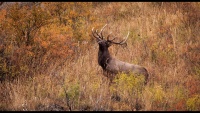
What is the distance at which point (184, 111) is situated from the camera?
7711mm

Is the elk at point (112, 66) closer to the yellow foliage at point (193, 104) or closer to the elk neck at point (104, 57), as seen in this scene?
the elk neck at point (104, 57)

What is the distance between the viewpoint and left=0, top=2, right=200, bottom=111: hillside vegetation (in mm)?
8062

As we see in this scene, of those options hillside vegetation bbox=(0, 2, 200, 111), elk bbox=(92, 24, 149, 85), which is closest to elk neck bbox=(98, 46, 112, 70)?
elk bbox=(92, 24, 149, 85)

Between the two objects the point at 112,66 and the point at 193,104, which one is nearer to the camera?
the point at 193,104

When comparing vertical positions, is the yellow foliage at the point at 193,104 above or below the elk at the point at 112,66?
below

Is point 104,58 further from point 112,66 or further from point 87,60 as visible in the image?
point 87,60

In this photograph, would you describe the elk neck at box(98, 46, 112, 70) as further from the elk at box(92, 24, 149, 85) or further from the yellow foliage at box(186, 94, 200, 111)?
the yellow foliage at box(186, 94, 200, 111)

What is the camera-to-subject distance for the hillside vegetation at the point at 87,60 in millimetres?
8062

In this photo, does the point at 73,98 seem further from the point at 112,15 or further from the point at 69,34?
the point at 112,15

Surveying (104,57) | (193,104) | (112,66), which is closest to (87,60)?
(104,57)

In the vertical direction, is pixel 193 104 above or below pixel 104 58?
below

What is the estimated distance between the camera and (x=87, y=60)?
11.0 metres

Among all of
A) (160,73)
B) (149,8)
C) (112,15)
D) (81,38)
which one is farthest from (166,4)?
(160,73)

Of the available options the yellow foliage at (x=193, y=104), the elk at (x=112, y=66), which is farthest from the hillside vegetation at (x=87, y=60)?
the elk at (x=112, y=66)
